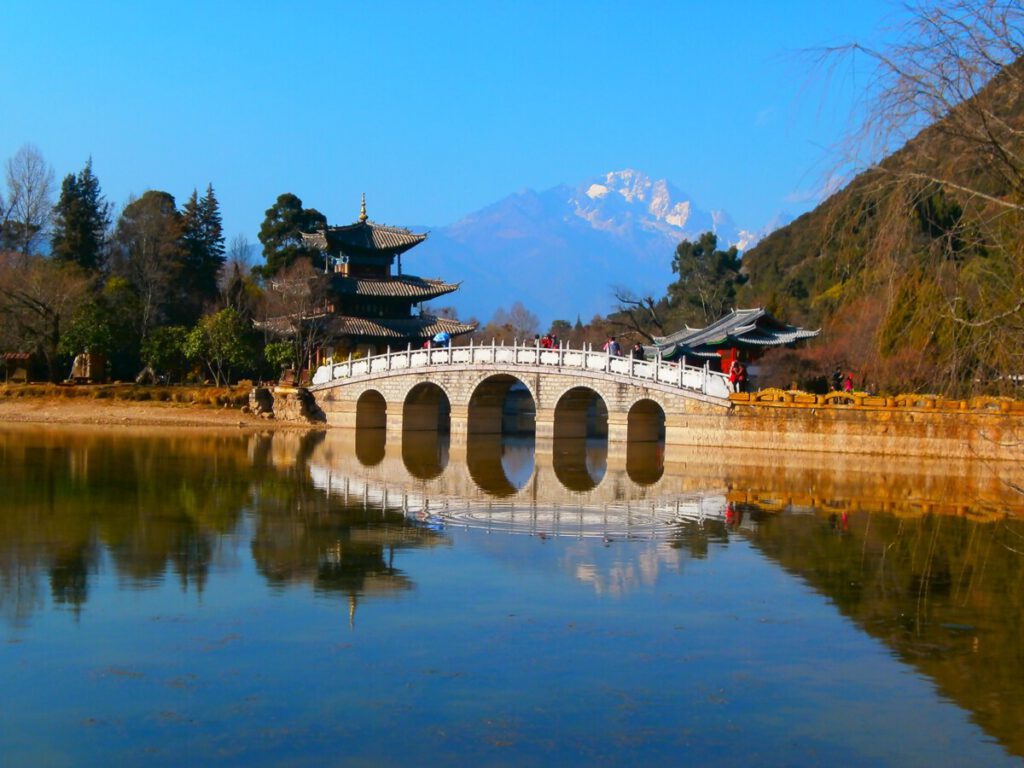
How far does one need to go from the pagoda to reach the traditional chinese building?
9.22 meters

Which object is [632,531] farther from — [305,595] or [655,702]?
[655,702]

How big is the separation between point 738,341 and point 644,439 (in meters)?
8.21

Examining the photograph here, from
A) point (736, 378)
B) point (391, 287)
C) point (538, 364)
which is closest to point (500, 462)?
point (538, 364)

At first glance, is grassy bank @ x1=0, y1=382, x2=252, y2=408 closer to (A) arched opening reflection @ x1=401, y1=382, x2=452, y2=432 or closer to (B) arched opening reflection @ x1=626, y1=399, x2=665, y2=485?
(A) arched opening reflection @ x1=401, y1=382, x2=452, y2=432

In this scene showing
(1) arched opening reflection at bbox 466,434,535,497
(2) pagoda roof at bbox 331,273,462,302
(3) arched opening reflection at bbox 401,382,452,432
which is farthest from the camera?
(2) pagoda roof at bbox 331,273,462,302

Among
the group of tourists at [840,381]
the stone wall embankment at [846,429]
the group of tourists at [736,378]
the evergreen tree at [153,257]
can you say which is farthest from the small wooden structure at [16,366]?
the group of tourists at [840,381]

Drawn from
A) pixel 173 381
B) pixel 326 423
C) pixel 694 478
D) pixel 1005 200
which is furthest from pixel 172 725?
pixel 173 381

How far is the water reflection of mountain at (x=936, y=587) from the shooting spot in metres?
10.2

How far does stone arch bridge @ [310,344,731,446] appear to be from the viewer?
3272 cm

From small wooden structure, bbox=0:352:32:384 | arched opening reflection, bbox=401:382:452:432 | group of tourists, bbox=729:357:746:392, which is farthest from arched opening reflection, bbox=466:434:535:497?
small wooden structure, bbox=0:352:32:384

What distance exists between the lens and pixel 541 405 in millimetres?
35875

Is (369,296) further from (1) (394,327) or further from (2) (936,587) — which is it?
(2) (936,587)

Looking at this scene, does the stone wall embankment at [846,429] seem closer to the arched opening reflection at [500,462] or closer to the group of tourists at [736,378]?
the group of tourists at [736,378]

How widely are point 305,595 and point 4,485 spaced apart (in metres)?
10.5
